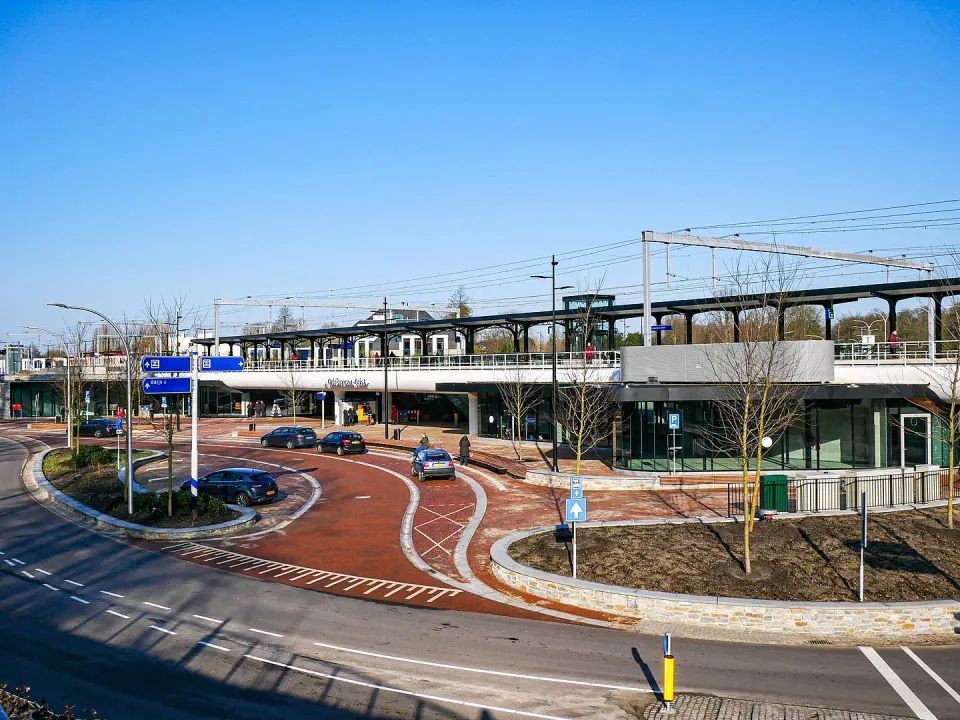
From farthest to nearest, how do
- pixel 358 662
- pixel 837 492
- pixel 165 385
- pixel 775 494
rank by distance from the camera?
pixel 165 385
pixel 837 492
pixel 775 494
pixel 358 662

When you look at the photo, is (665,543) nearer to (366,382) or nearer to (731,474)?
(731,474)

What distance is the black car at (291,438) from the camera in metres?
47.4

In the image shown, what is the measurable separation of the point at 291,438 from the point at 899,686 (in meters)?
40.2

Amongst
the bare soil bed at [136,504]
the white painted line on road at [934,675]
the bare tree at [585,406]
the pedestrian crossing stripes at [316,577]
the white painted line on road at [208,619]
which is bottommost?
the pedestrian crossing stripes at [316,577]

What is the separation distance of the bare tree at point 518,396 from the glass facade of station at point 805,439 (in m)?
10.8

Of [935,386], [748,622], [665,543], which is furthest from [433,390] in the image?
[748,622]

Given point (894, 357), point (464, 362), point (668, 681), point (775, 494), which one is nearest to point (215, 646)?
point (668, 681)

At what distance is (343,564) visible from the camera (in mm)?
20062

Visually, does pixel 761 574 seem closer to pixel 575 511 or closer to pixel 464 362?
pixel 575 511

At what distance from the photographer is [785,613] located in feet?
47.3

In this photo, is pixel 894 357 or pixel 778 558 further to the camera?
pixel 894 357

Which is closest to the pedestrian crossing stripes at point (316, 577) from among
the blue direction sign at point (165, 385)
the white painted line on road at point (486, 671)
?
the white painted line on road at point (486, 671)

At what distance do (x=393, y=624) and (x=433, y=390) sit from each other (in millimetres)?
37989

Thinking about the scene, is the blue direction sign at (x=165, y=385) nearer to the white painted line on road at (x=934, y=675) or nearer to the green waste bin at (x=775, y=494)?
the green waste bin at (x=775, y=494)
